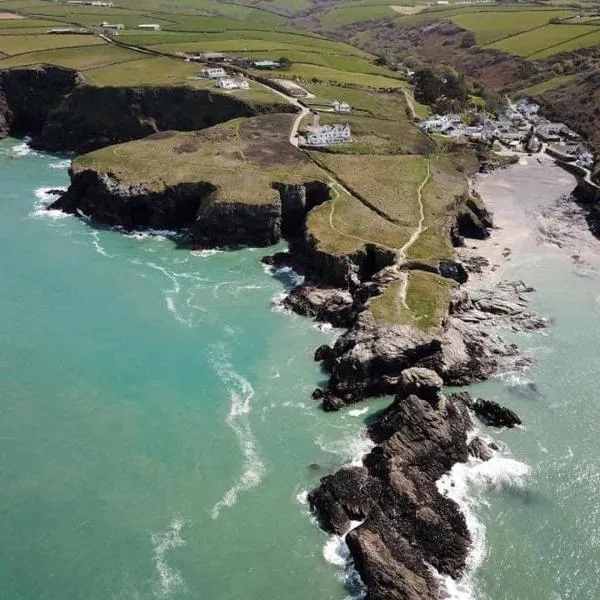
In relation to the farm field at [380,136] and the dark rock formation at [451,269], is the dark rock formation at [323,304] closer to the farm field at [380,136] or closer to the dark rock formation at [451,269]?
the dark rock formation at [451,269]

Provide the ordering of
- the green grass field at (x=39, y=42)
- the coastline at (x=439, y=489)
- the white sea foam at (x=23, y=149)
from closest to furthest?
the coastline at (x=439, y=489), the white sea foam at (x=23, y=149), the green grass field at (x=39, y=42)

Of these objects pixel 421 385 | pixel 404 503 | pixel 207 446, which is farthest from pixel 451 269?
pixel 207 446

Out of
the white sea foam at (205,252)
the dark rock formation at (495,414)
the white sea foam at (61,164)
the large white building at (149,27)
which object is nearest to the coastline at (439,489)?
the dark rock formation at (495,414)

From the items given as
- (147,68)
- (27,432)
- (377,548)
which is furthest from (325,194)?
(147,68)

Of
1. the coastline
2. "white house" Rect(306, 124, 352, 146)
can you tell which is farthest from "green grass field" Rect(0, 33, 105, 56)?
the coastline

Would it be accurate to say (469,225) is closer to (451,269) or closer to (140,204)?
(451,269)

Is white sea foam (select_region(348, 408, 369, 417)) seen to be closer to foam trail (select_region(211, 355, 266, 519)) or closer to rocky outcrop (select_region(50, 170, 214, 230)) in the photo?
foam trail (select_region(211, 355, 266, 519))
